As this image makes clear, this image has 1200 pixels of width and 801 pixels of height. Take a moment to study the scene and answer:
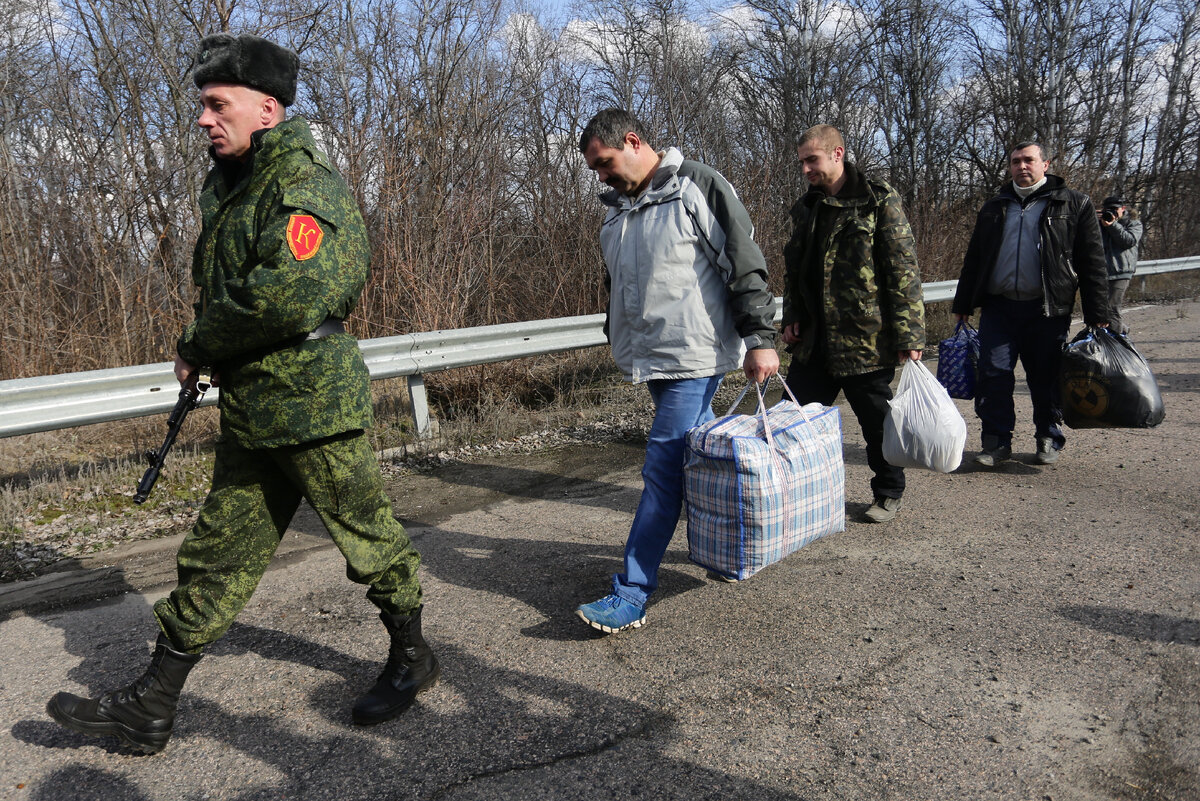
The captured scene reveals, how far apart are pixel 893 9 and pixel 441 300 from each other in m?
22.1

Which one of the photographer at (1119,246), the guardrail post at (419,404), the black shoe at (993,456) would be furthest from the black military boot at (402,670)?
the photographer at (1119,246)

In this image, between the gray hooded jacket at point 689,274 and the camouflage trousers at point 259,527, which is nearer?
the camouflage trousers at point 259,527

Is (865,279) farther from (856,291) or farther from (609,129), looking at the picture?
(609,129)

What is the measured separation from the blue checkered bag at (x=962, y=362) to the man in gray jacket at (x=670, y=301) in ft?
9.25

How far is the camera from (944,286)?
433 inches

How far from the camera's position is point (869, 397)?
175 inches

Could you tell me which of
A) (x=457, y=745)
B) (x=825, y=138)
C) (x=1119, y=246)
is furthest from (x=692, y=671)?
(x=1119, y=246)

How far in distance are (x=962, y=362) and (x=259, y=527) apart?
4552mm

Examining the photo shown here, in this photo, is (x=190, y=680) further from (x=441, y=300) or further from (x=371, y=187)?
(x=371, y=187)

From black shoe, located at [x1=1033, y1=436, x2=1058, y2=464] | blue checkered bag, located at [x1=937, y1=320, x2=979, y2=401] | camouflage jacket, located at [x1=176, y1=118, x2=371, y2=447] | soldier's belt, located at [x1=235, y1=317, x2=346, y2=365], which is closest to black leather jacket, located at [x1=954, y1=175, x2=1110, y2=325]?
blue checkered bag, located at [x1=937, y1=320, x2=979, y2=401]

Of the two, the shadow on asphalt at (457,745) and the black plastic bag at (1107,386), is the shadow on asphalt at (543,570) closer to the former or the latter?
the shadow on asphalt at (457,745)

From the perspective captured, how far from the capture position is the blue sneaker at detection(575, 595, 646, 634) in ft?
10.4

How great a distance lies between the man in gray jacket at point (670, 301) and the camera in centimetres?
324

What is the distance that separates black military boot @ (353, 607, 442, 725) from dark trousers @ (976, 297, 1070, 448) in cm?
412
